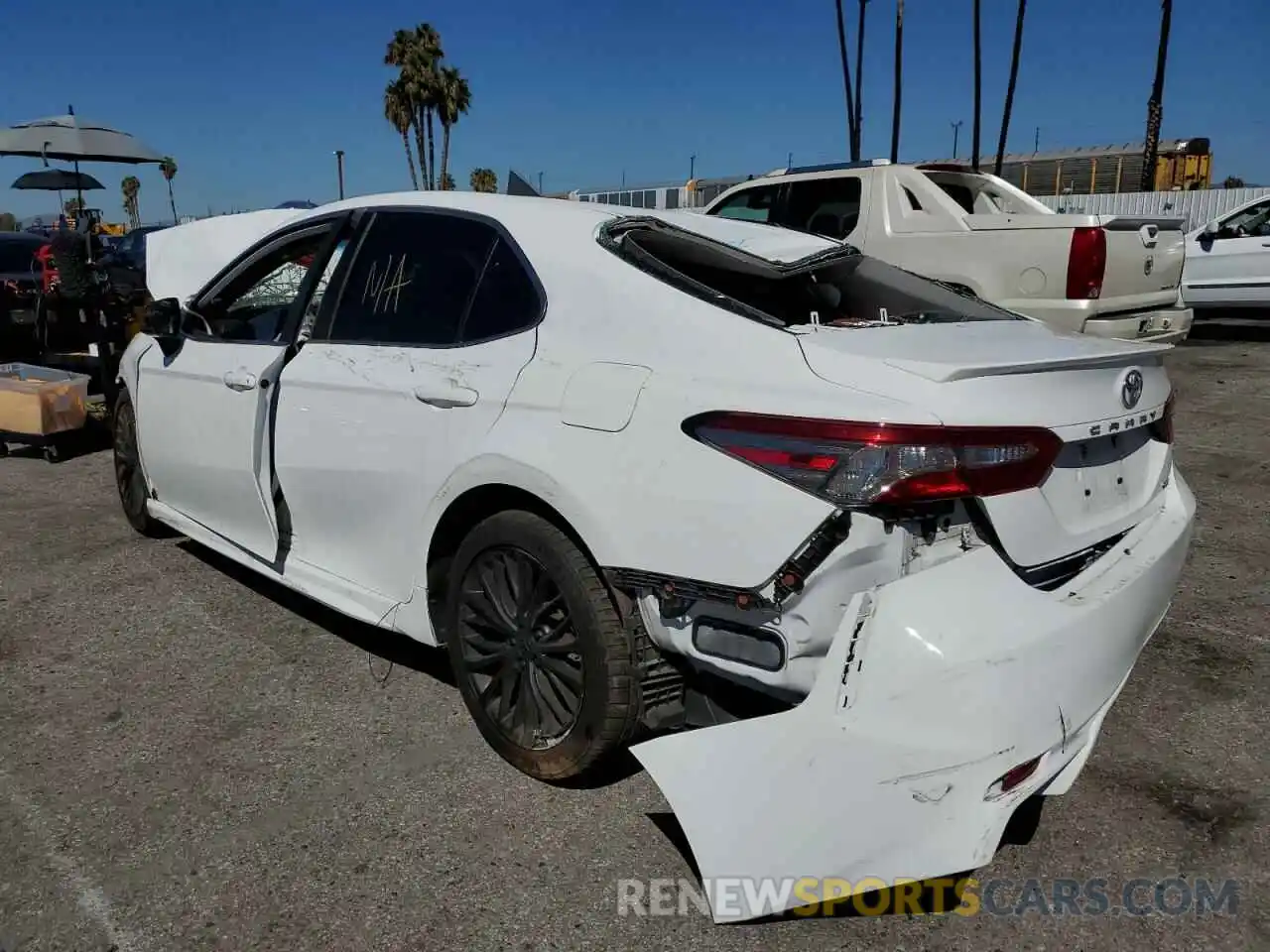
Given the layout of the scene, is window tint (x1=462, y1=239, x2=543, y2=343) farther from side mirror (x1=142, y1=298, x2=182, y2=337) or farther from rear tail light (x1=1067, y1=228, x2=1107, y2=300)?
rear tail light (x1=1067, y1=228, x2=1107, y2=300)

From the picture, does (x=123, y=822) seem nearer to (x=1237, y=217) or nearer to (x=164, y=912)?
(x=164, y=912)

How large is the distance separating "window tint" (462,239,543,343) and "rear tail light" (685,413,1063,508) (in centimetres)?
89

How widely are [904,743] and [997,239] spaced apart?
637cm

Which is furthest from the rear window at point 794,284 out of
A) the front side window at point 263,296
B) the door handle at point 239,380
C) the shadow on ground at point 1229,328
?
the shadow on ground at point 1229,328

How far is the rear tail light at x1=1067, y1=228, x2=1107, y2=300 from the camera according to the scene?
696cm

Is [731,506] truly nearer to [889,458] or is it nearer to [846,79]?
[889,458]

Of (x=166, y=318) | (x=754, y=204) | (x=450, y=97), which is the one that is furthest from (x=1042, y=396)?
(x=450, y=97)

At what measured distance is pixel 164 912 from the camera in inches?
89.5

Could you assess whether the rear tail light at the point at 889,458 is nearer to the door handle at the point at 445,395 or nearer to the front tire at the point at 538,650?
the front tire at the point at 538,650

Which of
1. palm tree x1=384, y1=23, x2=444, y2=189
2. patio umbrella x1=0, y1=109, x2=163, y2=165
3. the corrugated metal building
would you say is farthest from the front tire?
palm tree x1=384, y1=23, x2=444, y2=189

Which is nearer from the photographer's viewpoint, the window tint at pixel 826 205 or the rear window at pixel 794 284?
the rear window at pixel 794 284

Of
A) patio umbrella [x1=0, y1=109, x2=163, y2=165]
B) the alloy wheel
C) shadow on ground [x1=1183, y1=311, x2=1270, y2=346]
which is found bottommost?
the alloy wheel

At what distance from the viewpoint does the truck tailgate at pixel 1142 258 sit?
716 cm

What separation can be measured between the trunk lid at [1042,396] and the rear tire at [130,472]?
12.8 ft
